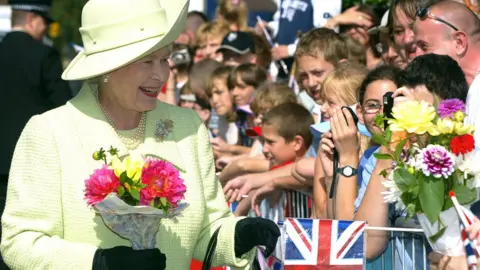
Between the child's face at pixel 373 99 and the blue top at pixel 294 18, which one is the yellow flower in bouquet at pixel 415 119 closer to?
the child's face at pixel 373 99

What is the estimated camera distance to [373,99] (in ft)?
19.1

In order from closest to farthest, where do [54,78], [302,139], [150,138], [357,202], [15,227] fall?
[15,227], [150,138], [357,202], [302,139], [54,78]

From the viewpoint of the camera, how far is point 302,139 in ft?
24.2

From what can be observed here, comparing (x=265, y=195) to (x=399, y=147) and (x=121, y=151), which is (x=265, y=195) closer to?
(x=121, y=151)

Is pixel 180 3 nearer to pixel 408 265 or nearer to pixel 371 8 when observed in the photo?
pixel 408 265

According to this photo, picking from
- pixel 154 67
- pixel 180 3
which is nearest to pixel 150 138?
pixel 154 67

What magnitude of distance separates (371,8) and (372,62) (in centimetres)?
65

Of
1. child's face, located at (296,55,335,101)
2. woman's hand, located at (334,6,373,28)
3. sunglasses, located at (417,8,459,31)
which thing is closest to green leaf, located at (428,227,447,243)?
sunglasses, located at (417,8,459,31)

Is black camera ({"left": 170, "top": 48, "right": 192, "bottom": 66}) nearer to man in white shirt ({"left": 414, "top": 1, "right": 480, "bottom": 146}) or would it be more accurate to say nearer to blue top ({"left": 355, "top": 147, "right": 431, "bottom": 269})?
man in white shirt ({"left": 414, "top": 1, "right": 480, "bottom": 146})

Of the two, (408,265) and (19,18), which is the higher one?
(19,18)

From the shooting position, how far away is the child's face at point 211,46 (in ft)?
38.2

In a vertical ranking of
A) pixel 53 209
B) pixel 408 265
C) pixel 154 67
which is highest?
pixel 154 67

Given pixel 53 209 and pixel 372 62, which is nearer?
pixel 53 209

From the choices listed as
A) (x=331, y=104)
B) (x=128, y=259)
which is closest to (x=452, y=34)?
(x=331, y=104)
